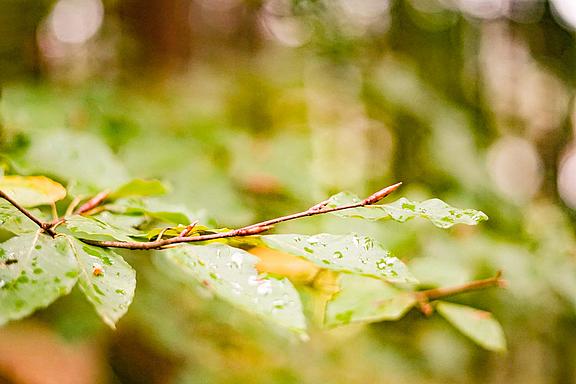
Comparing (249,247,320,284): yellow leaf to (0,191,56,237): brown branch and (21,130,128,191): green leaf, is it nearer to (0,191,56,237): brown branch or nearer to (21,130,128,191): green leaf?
(21,130,128,191): green leaf

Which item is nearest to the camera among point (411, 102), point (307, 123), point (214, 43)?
point (411, 102)

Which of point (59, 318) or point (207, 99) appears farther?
point (207, 99)

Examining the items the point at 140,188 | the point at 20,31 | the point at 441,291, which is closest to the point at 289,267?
the point at 441,291

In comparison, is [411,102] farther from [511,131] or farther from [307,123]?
[511,131]

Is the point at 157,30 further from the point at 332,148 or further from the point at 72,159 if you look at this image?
the point at 72,159

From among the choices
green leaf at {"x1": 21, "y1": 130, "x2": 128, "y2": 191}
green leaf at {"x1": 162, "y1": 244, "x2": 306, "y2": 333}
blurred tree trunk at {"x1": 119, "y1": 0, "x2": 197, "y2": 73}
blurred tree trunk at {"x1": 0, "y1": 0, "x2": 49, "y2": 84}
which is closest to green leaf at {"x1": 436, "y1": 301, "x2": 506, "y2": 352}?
green leaf at {"x1": 162, "y1": 244, "x2": 306, "y2": 333}

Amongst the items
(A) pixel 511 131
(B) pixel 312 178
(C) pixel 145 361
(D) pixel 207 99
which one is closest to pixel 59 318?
A: (C) pixel 145 361
